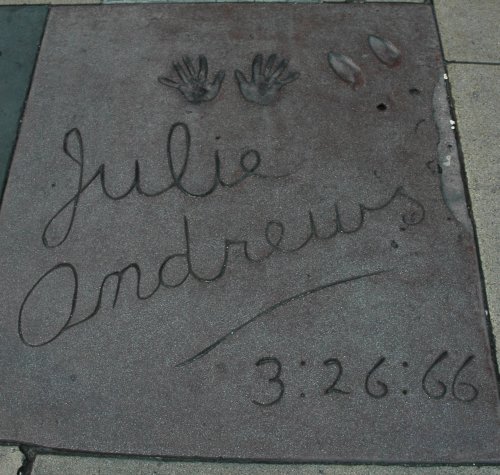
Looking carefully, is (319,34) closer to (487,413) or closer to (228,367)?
(228,367)

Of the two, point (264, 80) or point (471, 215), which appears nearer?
point (471, 215)

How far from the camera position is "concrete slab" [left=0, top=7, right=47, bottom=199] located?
2.61 m

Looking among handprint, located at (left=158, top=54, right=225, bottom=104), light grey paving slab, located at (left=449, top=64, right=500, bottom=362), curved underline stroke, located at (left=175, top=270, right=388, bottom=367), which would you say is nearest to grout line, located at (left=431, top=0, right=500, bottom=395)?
light grey paving slab, located at (left=449, top=64, right=500, bottom=362)

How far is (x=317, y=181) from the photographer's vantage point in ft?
8.02

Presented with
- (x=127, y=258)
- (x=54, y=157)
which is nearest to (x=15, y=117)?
(x=54, y=157)

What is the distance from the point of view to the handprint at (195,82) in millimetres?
2660

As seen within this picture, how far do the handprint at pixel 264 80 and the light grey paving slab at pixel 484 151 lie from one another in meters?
0.74

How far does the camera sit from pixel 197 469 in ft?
6.50

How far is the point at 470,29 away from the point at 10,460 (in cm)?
265

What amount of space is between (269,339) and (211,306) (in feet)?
0.80
